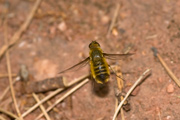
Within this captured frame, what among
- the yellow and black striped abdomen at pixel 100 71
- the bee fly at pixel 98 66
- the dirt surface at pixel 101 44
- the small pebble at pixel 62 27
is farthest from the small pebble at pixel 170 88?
the small pebble at pixel 62 27

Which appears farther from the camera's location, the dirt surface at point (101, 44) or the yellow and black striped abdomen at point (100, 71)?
the dirt surface at point (101, 44)

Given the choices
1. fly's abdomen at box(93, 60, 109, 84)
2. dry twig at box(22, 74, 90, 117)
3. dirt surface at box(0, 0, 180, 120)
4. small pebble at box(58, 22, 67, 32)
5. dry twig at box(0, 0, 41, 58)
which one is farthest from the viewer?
small pebble at box(58, 22, 67, 32)

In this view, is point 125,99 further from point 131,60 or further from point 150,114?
point 131,60

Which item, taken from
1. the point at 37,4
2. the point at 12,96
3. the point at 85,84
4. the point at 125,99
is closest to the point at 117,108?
the point at 125,99

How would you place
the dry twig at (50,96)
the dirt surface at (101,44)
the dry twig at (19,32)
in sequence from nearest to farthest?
the dirt surface at (101,44), the dry twig at (50,96), the dry twig at (19,32)

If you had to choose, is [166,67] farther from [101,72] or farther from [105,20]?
[105,20]

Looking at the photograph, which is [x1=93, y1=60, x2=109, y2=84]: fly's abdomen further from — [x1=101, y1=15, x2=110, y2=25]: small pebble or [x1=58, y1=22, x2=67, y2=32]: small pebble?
[x1=58, y1=22, x2=67, y2=32]: small pebble

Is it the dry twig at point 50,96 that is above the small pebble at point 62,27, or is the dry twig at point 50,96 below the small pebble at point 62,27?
below

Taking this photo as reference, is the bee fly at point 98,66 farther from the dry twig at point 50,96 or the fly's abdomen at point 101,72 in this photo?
the dry twig at point 50,96

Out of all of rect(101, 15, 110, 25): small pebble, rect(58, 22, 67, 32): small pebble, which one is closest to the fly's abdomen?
rect(101, 15, 110, 25): small pebble
